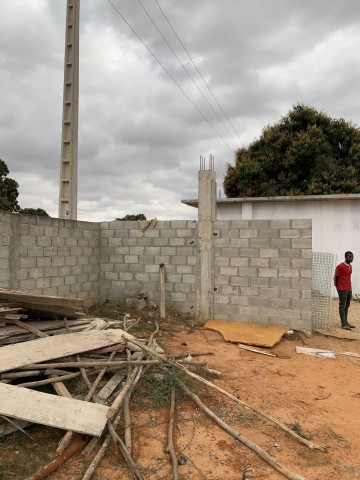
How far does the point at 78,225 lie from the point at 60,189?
296 cm

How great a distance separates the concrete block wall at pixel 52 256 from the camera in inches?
248

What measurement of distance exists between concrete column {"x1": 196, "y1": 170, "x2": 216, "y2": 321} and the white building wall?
494 centimetres

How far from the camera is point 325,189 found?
1670 cm

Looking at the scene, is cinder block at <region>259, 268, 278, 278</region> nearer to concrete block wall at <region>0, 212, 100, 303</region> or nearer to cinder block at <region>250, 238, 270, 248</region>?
cinder block at <region>250, 238, 270, 248</region>

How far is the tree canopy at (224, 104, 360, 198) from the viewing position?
17094mm

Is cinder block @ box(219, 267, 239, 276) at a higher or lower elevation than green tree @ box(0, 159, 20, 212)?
lower

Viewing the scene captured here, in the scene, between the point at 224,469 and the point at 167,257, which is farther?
the point at 167,257

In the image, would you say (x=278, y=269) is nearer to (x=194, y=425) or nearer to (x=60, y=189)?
(x=194, y=425)

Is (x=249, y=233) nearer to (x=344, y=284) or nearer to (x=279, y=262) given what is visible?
(x=279, y=262)

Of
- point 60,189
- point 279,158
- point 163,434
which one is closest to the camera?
point 163,434

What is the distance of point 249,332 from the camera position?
6855mm

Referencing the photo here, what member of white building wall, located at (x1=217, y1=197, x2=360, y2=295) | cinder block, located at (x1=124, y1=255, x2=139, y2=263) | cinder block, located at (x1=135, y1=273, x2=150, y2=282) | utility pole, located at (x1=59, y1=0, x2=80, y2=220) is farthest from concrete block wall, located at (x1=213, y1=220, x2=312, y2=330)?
white building wall, located at (x1=217, y1=197, x2=360, y2=295)

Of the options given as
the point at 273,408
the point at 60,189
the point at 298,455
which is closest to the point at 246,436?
the point at 298,455

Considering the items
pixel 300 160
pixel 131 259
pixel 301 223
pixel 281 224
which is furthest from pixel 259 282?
pixel 300 160
